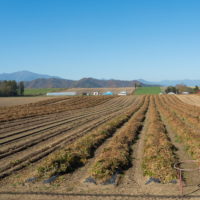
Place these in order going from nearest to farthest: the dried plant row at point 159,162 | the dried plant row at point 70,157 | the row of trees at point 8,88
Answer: the dried plant row at point 159,162, the dried plant row at point 70,157, the row of trees at point 8,88

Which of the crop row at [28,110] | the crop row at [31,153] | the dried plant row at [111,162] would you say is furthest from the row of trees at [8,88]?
the dried plant row at [111,162]

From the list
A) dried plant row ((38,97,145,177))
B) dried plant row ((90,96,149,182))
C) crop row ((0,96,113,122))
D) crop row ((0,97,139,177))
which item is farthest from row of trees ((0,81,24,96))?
dried plant row ((90,96,149,182))

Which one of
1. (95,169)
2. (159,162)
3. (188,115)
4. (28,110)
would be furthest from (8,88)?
(159,162)

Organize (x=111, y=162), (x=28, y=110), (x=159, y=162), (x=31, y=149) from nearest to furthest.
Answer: (x=159, y=162) → (x=111, y=162) → (x=31, y=149) → (x=28, y=110)

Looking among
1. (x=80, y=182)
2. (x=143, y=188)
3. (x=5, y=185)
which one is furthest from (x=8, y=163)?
(x=143, y=188)

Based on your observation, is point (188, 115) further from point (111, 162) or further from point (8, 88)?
point (8, 88)

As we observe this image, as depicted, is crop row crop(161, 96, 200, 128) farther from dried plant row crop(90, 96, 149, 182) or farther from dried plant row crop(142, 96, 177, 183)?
dried plant row crop(90, 96, 149, 182)

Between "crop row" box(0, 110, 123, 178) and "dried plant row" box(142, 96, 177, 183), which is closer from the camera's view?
"dried plant row" box(142, 96, 177, 183)

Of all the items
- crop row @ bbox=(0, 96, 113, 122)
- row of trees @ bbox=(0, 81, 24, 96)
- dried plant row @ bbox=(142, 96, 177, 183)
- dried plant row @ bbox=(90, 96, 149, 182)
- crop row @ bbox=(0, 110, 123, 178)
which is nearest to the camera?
dried plant row @ bbox=(142, 96, 177, 183)

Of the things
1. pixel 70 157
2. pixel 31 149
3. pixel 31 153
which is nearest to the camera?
pixel 70 157

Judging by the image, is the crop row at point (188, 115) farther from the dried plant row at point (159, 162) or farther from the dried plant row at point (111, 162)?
the dried plant row at point (111, 162)

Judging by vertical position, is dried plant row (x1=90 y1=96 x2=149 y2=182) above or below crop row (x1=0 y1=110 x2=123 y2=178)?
above

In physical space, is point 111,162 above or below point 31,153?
above

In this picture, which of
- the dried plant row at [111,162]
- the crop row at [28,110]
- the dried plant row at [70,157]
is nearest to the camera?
the dried plant row at [111,162]
